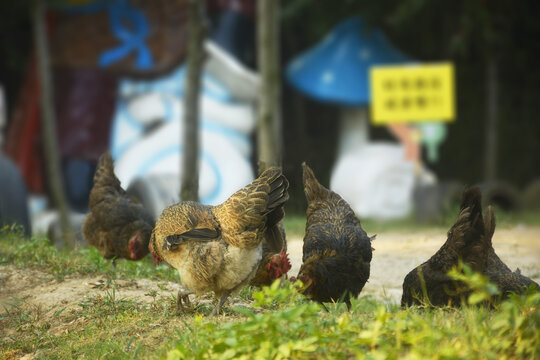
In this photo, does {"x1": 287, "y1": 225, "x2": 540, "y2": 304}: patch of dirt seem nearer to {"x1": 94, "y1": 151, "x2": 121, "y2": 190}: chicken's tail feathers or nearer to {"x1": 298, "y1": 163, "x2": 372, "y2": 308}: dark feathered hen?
{"x1": 298, "y1": 163, "x2": 372, "y2": 308}: dark feathered hen

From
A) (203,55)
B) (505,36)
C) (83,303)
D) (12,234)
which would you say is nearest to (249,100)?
(203,55)

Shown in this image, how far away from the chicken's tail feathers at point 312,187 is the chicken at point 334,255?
0.09 metres

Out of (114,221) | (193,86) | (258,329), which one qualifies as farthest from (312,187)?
(193,86)

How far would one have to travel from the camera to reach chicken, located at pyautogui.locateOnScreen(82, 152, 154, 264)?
253 inches

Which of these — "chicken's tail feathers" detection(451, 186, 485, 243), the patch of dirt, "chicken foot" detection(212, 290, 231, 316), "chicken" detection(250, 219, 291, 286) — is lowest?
the patch of dirt

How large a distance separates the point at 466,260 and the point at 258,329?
1.74 metres

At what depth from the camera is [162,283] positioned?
5.88 m

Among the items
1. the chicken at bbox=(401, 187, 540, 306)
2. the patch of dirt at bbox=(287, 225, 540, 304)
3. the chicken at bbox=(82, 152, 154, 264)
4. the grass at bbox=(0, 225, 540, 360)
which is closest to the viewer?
the grass at bbox=(0, 225, 540, 360)

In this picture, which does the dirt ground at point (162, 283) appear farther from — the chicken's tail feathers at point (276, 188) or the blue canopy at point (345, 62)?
the blue canopy at point (345, 62)

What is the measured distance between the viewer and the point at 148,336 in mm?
4441

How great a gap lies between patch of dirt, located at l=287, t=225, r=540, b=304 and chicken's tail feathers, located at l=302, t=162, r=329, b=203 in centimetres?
53

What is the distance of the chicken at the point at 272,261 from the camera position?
5.10m

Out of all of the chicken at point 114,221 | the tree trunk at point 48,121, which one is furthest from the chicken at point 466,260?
Result: the tree trunk at point 48,121

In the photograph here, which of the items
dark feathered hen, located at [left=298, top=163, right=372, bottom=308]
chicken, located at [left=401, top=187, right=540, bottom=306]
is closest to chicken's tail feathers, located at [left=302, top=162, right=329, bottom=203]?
dark feathered hen, located at [left=298, top=163, right=372, bottom=308]
